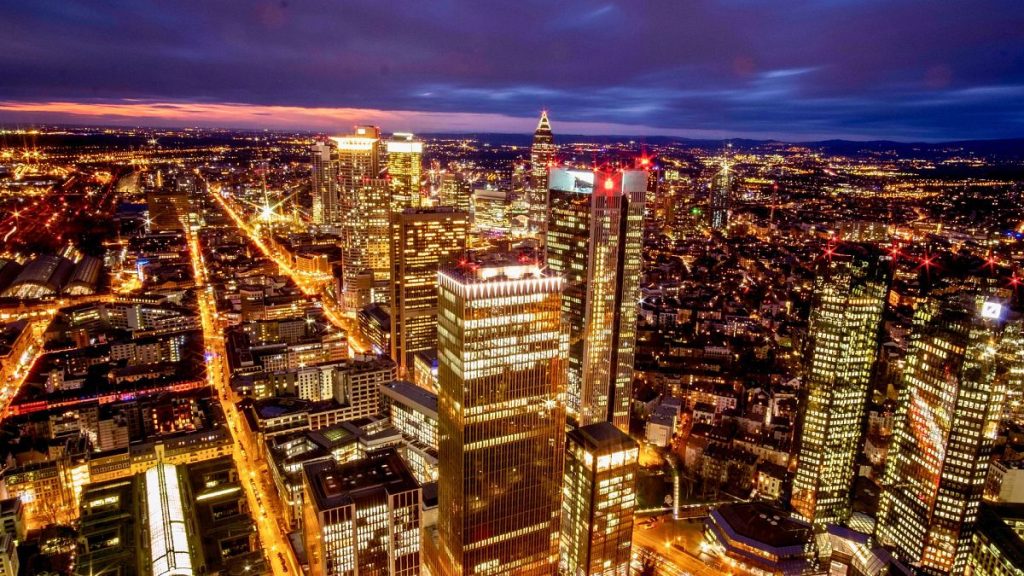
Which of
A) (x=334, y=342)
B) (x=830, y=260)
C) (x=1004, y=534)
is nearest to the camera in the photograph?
(x=1004, y=534)

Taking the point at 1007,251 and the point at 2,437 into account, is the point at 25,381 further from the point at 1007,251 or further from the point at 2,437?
the point at 1007,251

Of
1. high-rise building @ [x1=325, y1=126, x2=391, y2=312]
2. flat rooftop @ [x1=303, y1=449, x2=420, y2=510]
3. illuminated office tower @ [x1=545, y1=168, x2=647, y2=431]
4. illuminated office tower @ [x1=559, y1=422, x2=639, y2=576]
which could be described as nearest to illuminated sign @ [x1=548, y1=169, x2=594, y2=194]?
illuminated office tower @ [x1=545, y1=168, x2=647, y2=431]

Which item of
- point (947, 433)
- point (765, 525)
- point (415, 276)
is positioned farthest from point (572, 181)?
point (947, 433)

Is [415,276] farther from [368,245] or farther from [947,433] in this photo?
[947,433]

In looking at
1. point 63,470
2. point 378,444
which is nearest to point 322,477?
point 378,444

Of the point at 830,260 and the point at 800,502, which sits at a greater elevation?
the point at 830,260

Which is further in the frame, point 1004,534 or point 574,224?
point 574,224

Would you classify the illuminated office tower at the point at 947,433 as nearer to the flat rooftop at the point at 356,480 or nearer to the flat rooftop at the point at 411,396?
the flat rooftop at the point at 356,480
